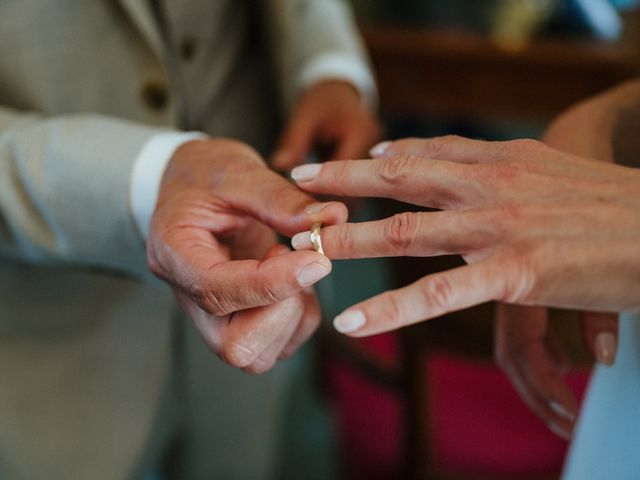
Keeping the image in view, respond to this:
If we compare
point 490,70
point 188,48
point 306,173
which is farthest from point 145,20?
point 490,70

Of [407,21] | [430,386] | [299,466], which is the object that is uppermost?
[407,21]

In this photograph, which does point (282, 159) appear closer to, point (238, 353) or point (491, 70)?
point (238, 353)

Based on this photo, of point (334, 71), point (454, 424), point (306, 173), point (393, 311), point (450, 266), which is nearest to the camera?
point (393, 311)

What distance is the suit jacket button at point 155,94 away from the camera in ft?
2.54

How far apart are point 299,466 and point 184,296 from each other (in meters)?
1.07

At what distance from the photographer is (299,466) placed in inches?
59.2

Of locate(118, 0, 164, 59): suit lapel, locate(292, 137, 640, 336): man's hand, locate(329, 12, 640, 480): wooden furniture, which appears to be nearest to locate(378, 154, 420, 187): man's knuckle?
locate(292, 137, 640, 336): man's hand

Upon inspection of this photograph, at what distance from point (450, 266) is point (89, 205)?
1.22 ft

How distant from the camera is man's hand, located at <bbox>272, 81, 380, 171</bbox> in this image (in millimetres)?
829

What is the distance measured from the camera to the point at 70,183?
2.06 feet

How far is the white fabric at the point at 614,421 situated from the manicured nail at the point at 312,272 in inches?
10.1

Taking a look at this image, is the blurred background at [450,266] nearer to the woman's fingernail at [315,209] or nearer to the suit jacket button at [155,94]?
the woman's fingernail at [315,209]

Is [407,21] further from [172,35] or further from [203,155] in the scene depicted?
[203,155]

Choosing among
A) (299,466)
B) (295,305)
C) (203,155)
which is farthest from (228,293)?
(299,466)
